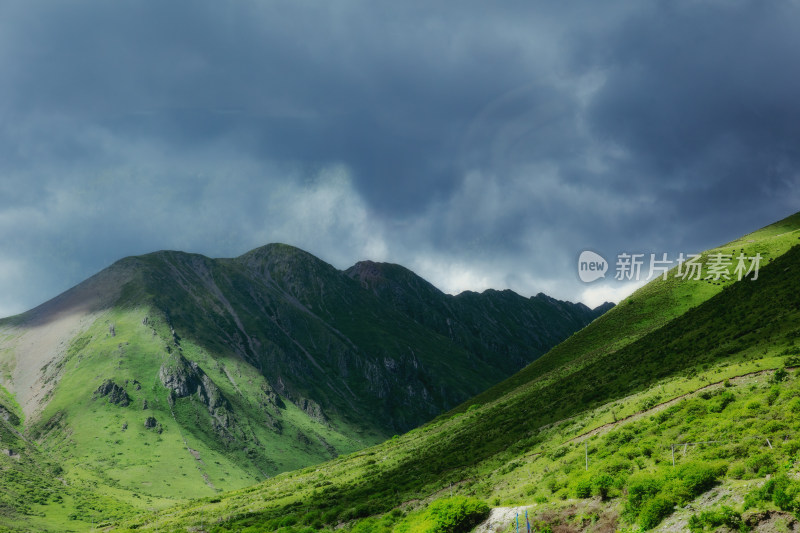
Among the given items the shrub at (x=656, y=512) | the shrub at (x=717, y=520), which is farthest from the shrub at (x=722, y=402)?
the shrub at (x=717, y=520)

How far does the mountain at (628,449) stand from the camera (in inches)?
907

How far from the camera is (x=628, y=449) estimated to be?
1335 inches

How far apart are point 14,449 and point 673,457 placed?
234 meters

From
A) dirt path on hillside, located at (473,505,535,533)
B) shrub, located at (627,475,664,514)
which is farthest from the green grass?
dirt path on hillside, located at (473,505,535,533)

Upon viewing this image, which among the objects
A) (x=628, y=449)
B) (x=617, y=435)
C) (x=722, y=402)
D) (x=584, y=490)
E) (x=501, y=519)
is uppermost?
(x=584, y=490)

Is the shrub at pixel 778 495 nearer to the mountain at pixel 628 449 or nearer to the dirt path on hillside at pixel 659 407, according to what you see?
the mountain at pixel 628 449

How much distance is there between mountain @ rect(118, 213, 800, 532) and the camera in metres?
23.0

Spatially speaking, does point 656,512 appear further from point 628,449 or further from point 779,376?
point 779,376

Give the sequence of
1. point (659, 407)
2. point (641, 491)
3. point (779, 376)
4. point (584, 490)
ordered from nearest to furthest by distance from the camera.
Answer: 1. point (641, 491)
2. point (584, 490)
3. point (779, 376)
4. point (659, 407)

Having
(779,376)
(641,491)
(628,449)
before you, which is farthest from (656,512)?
(779,376)

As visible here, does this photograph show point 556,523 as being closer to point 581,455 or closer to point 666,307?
point 581,455

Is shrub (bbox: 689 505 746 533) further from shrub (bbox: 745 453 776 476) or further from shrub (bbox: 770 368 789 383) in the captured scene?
shrub (bbox: 770 368 789 383)

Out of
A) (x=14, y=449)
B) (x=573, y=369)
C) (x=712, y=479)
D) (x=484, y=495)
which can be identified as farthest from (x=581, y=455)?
(x=14, y=449)

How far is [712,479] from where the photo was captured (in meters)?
22.8
